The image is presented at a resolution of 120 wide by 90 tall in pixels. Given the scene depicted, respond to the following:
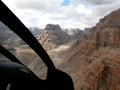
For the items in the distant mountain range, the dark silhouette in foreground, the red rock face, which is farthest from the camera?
the distant mountain range

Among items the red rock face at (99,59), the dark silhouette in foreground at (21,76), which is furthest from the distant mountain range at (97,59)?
the dark silhouette in foreground at (21,76)

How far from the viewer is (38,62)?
169750 millimetres

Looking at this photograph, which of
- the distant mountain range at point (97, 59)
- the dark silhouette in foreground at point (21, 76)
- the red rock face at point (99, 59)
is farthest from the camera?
the distant mountain range at point (97, 59)

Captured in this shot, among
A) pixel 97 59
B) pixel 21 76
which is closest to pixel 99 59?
pixel 97 59

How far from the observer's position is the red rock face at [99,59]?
7512 cm

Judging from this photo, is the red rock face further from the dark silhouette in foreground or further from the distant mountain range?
the dark silhouette in foreground

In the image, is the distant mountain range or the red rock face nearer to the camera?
the red rock face

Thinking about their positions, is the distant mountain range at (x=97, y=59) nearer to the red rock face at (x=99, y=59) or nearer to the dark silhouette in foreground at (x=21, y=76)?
the red rock face at (x=99, y=59)

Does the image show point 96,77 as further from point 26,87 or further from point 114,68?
point 26,87

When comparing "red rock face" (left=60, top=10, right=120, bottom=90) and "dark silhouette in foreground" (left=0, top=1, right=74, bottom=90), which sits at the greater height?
"dark silhouette in foreground" (left=0, top=1, right=74, bottom=90)

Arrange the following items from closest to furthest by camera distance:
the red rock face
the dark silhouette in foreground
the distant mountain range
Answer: the dark silhouette in foreground < the red rock face < the distant mountain range

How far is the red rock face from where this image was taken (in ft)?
246

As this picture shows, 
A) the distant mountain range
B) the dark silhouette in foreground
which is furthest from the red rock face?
the dark silhouette in foreground

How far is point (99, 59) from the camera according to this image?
85.4 metres
